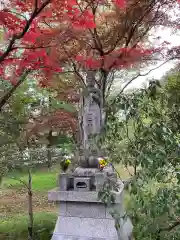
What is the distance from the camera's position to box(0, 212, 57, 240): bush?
5.58 metres

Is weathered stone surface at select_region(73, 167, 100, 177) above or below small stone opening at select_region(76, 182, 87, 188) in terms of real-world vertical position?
above

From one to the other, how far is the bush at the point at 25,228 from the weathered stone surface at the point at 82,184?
1523 mm

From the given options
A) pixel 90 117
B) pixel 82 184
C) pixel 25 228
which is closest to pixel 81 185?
pixel 82 184

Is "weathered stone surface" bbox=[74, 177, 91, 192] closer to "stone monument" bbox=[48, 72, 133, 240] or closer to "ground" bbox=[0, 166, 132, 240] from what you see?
"stone monument" bbox=[48, 72, 133, 240]

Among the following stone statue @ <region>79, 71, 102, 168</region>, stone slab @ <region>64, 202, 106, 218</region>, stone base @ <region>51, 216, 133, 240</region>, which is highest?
stone statue @ <region>79, 71, 102, 168</region>

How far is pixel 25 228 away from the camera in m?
5.95

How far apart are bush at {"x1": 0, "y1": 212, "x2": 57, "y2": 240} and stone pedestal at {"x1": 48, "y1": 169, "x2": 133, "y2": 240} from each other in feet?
3.48

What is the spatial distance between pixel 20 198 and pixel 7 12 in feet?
22.4

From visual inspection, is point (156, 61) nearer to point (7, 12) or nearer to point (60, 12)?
point (60, 12)

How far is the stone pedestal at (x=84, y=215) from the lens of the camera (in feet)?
14.6

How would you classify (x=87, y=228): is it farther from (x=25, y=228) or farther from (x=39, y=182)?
(x=39, y=182)

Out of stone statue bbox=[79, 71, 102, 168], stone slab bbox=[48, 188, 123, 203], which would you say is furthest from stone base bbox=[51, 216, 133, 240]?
stone statue bbox=[79, 71, 102, 168]

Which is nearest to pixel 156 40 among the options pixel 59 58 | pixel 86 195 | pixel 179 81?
pixel 59 58

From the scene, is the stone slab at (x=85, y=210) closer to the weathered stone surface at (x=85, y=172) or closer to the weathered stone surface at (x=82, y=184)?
the weathered stone surface at (x=82, y=184)
